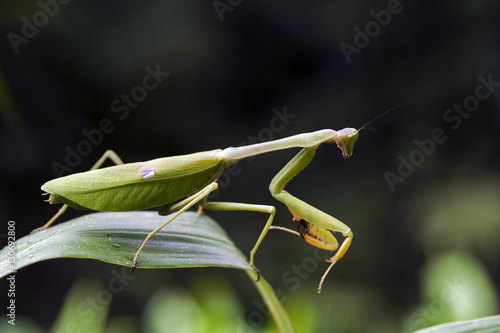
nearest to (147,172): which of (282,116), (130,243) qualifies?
(130,243)

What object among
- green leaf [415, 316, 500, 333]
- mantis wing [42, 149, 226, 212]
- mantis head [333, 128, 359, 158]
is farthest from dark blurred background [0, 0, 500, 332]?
green leaf [415, 316, 500, 333]

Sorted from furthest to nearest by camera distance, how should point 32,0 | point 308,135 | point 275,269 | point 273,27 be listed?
1. point 273,27
2. point 275,269
3. point 32,0
4. point 308,135

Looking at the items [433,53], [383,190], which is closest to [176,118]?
[383,190]

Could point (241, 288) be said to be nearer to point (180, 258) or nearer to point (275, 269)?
point (275, 269)

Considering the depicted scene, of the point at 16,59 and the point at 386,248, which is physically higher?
the point at 16,59

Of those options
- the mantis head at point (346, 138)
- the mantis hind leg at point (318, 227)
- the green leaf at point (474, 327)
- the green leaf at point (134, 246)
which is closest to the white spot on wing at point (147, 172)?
the green leaf at point (134, 246)
